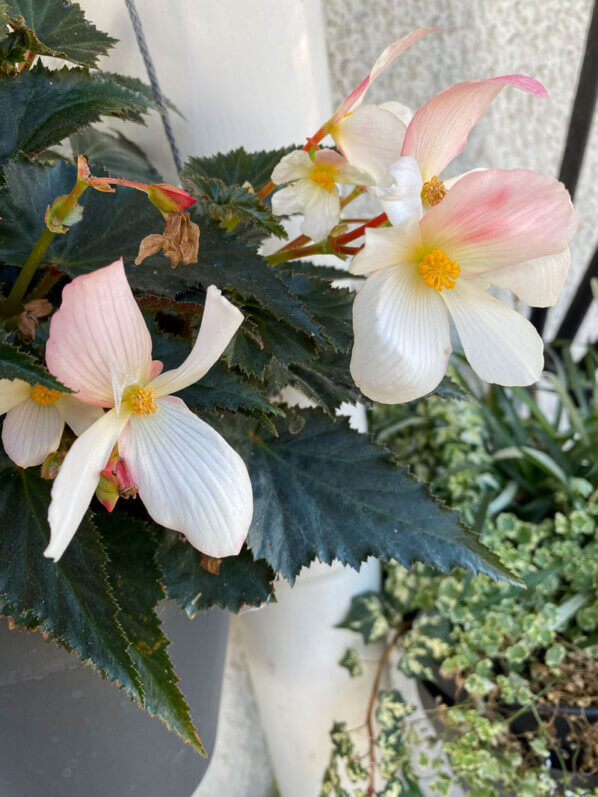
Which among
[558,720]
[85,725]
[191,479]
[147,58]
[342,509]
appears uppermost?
[147,58]

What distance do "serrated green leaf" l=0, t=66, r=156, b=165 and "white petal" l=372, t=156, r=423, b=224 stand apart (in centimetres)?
14

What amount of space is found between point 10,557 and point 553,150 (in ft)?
2.88

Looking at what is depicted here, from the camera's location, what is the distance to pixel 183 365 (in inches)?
10.3

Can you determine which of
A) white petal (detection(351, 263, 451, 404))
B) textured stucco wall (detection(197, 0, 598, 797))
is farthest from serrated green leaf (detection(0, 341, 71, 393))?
textured stucco wall (detection(197, 0, 598, 797))

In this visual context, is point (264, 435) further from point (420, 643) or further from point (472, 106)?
point (420, 643)

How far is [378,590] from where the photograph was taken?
0.85 metres

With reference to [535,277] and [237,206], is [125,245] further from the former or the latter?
[535,277]

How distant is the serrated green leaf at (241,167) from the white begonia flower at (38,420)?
0.63 feet

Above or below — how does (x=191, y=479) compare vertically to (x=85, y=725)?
above

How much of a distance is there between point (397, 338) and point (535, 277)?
0.08 m

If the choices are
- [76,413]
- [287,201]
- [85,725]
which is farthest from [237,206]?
[85,725]

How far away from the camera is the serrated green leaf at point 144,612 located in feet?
1.03

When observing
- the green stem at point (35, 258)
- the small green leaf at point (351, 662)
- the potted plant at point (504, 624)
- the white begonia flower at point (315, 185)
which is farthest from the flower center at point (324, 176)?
the small green leaf at point (351, 662)

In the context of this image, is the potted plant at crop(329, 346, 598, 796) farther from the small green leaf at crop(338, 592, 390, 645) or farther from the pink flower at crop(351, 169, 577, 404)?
the pink flower at crop(351, 169, 577, 404)
